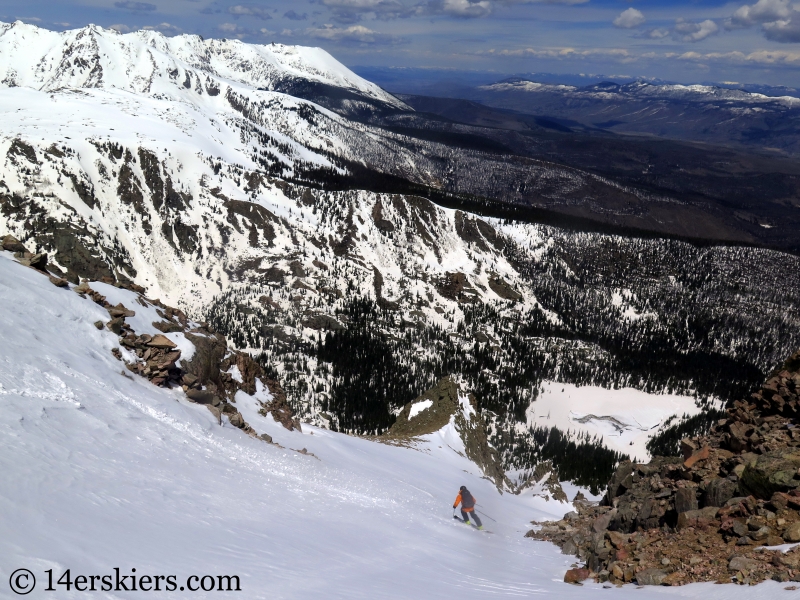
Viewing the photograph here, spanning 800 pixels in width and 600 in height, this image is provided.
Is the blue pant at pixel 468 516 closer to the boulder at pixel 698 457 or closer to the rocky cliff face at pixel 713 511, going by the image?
the rocky cliff face at pixel 713 511

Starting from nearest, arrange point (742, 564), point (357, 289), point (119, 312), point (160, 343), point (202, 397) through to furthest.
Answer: point (742, 564) < point (202, 397) < point (160, 343) < point (119, 312) < point (357, 289)

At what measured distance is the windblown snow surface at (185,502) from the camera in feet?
38.4

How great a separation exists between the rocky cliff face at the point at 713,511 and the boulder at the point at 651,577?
3 cm

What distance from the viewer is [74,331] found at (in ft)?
69.6

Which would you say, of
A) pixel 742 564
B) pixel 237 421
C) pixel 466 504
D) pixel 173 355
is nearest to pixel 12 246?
pixel 173 355

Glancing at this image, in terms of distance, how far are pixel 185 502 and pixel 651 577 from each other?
1392 cm

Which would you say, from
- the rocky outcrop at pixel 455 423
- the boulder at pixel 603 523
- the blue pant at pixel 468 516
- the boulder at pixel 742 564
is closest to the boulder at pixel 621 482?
the boulder at pixel 603 523

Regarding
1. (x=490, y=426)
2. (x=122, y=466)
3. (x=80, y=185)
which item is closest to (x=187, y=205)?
(x=80, y=185)

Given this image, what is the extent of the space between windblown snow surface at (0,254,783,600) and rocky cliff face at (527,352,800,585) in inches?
45.4

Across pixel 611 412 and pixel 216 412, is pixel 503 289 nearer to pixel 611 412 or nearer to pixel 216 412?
pixel 611 412

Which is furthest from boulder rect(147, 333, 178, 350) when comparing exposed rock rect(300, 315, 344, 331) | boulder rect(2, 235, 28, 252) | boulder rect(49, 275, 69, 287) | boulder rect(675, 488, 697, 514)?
exposed rock rect(300, 315, 344, 331)

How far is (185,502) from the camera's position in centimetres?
1512

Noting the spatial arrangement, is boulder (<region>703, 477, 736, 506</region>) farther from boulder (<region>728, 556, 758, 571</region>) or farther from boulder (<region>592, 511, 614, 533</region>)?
boulder (<region>728, 556, 758, 571</region>)

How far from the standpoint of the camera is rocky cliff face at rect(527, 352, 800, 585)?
48.3 feet
